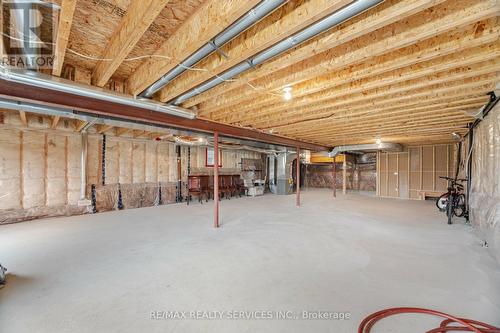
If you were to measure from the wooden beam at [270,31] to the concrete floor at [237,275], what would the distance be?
2091mm

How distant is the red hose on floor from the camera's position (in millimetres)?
1421

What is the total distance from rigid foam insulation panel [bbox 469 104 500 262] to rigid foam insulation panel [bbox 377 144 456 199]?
427cm

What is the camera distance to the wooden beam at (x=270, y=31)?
4.23ft

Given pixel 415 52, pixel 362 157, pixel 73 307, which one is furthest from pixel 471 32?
pixel 362 157

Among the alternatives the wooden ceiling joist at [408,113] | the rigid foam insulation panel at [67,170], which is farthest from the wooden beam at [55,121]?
the wooden ceiling joist at [408,113]

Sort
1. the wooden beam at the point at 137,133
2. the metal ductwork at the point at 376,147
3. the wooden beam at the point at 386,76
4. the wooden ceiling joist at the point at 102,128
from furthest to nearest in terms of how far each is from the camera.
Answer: the metal ductwork at the point at 376,147, the wooden beam at the point at 137,133, the wooden ceiling joist at the point at 102,128, the wooden beam at the point at 386,76

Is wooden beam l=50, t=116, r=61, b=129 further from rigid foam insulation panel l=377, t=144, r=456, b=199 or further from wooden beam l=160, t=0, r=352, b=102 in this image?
rigid foam insulation panel l=377, t=144, r=456, b=199

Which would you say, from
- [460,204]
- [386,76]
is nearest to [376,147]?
[460,204]

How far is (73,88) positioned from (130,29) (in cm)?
126

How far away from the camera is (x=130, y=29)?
1.48 metres

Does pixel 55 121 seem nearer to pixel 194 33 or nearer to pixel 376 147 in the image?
pixel 194 33

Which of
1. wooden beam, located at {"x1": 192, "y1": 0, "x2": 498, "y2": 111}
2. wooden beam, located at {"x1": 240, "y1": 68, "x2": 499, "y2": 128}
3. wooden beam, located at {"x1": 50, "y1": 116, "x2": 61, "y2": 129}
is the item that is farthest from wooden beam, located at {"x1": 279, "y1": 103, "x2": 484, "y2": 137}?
wooden beam, located at {"x1": 50, "y1": 116, "x2": 61, "y2": 129}

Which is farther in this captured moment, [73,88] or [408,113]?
[408,113]

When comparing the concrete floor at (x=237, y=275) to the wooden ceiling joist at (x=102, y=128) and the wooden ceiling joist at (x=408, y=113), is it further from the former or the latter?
the wooden ceiling joist at (x=102, y=128)
